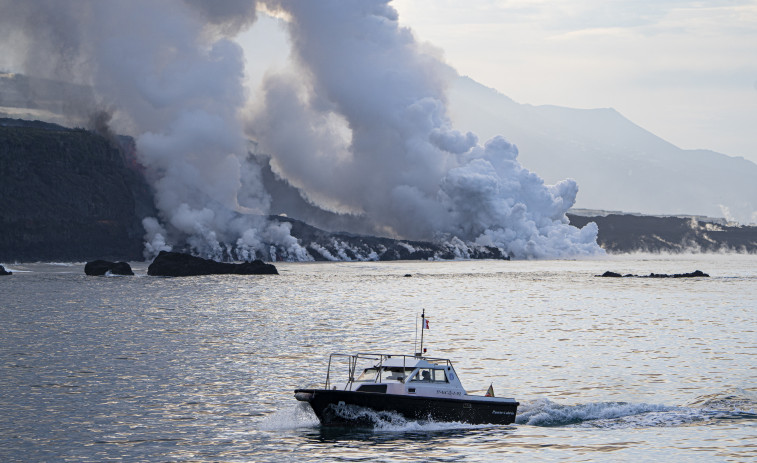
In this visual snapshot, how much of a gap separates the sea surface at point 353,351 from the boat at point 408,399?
59 centimetres

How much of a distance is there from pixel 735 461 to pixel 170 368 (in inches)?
1511

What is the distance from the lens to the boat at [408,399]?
4266cm

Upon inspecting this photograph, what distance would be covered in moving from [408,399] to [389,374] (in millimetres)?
2246

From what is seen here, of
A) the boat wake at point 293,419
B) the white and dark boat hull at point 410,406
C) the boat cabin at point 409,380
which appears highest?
the boat cabin at point 409,380

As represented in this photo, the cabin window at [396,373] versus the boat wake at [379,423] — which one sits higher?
the cabin window at [396,373]

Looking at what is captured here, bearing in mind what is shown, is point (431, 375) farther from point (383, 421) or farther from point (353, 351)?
point (353, 351)

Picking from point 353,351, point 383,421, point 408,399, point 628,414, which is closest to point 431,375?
point 408,399

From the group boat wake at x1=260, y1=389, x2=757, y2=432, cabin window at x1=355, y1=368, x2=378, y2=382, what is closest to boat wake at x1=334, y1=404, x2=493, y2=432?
boat wake at x1=260, y1=389, x2=757, y2=432

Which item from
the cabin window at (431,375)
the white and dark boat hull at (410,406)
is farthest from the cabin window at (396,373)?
the white and dark boat hull at (410,406)

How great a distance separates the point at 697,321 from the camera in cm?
9862

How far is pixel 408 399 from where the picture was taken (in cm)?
4284

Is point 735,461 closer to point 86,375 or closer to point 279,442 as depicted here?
point 279,442

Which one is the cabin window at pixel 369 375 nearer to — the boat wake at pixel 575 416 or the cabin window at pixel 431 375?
the boat wake at pixel 575 416

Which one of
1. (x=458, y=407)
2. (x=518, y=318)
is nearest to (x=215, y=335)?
(x=518, y=318)
